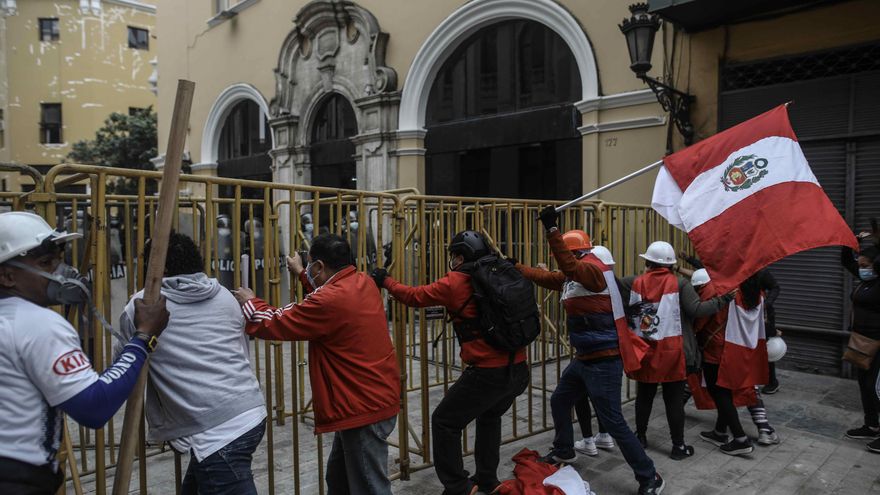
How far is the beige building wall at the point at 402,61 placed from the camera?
31.2 feet

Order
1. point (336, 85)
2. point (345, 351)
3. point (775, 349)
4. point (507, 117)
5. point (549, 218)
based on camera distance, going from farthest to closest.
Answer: point (336, 85), point (507, 117), point (775, 349), point (549, 218), point (345, 351)

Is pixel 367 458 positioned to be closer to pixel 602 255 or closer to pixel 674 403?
pixel 602 255

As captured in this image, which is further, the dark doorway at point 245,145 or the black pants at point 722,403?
the dark doorway at point 245,145

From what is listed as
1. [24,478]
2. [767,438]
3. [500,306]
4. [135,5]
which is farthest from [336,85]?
[135,5]

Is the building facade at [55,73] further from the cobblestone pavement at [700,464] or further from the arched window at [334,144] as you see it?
the cobblestone pavement at [700,464]

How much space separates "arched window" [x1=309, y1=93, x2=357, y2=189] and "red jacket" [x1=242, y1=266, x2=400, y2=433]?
11490 millimetres

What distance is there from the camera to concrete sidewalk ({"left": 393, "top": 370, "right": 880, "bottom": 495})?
4.63 meters

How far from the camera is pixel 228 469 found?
2.74 meters

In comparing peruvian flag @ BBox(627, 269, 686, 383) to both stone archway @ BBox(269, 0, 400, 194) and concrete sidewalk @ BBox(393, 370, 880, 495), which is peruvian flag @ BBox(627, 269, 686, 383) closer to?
concrete sidewalk @ BBox(393, 370, 880, 495)

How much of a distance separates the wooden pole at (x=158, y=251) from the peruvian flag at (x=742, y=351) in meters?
4.71

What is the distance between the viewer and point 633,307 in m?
5.22

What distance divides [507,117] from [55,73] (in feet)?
102

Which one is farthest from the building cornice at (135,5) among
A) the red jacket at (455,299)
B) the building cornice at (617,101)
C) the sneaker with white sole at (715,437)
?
the sneaker with white sole at (715,437)

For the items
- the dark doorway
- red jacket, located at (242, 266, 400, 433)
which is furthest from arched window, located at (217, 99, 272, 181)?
red jacket, located at (242, 266, 400, 433)
